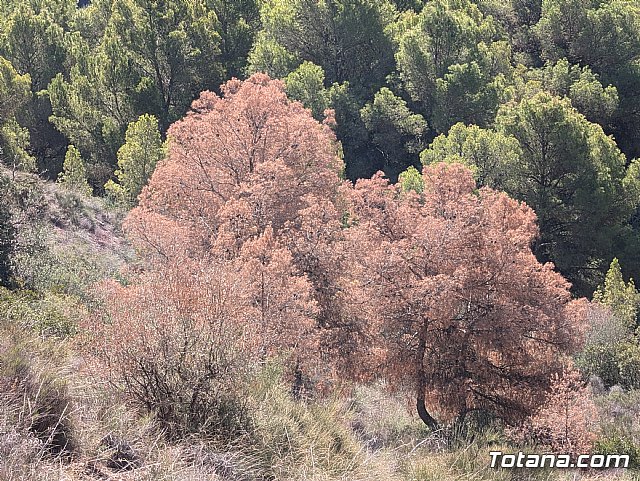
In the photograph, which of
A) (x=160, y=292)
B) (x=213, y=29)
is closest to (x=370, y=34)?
(x=213, y=29)

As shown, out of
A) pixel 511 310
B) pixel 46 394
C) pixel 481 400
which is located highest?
pixel 46 394

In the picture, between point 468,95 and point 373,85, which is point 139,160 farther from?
point 468,95

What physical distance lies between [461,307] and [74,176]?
1697 cm

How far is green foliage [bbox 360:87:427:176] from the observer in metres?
28.8

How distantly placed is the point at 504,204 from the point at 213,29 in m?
20.5

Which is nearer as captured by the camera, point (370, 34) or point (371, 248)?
point (371, 248)

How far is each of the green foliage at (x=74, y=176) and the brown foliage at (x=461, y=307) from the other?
14.1 meters

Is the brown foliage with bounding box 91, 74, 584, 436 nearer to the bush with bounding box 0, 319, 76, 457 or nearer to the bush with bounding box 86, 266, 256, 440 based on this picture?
Answer: the bush with bounding box 86, 266, 256, 440

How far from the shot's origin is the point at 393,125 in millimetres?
29172

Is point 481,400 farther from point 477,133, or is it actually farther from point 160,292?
point 477,133

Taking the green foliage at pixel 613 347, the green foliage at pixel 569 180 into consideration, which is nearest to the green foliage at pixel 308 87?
the green foliage at pixel 569 180

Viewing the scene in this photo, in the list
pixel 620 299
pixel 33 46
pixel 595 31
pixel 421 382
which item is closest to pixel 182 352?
pixel 421 382

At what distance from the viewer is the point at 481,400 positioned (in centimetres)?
1212

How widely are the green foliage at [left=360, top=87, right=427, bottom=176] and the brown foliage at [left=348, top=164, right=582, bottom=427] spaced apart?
55.3 ft
